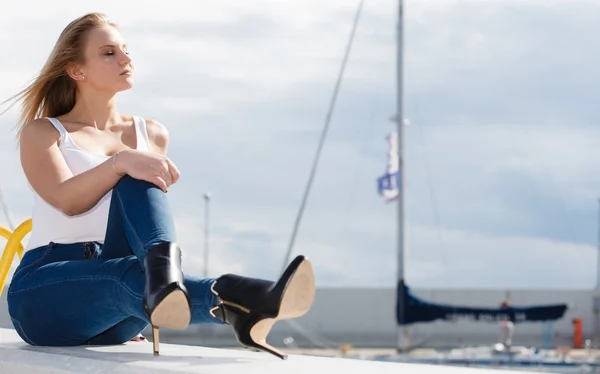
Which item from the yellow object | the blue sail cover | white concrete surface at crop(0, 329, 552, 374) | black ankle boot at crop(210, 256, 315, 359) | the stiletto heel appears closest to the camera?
white concrete surface at crop(0, 329, 552, 374)

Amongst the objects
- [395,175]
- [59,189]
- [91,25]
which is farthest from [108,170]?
[395,175]

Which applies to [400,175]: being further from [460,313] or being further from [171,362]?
[171,362]

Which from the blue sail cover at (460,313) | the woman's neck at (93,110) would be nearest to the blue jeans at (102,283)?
the woman's neck at (93,110)

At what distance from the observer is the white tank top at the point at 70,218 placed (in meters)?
3.33

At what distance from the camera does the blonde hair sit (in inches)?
139

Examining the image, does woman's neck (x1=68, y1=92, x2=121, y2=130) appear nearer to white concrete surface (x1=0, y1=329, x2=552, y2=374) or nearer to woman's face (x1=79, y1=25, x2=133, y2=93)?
woman's face (x1=79, y1=25, x2=133, y2=93)

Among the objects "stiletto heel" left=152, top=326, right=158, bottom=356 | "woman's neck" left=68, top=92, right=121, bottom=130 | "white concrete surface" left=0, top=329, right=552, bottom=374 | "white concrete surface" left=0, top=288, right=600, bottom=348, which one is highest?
"woman's neck" left=68, top=92, right=121, bottom=130

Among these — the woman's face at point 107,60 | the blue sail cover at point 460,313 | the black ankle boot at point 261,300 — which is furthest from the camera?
the blue sail cover at point 460,313

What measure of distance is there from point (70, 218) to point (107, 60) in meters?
0.58

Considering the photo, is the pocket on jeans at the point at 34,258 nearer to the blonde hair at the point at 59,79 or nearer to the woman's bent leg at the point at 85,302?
the woman's bent leg at the point at 85,302

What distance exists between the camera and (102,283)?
9.61 ft

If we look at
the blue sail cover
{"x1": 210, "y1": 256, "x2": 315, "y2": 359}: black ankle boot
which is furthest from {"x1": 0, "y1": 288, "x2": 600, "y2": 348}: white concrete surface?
{"x1": 210, "y1": 256, "x2": 315, "y2": 359}: black ankle boot

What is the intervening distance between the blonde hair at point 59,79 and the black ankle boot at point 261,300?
1.24 metres

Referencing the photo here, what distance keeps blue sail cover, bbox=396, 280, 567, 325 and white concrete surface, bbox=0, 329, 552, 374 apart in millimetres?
17108
